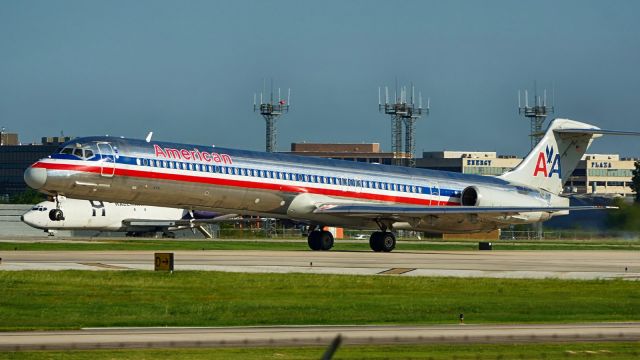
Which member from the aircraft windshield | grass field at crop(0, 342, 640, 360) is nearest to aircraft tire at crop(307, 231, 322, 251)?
the aircraft windshield

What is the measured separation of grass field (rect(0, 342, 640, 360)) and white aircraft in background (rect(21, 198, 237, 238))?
76.2 meters

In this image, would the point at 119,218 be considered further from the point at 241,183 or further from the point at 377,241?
the point at 241,183

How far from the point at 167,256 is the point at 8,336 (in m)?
17.4

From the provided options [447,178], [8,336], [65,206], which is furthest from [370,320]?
[65,206]

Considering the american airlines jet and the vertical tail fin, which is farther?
the vertical tail fin

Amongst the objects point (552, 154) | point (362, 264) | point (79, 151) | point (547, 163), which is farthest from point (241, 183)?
point (552, 154)

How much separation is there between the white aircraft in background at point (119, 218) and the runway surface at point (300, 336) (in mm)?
72715

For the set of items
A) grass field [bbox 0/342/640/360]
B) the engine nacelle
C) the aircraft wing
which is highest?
the engine nacelle

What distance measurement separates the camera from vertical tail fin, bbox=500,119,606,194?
68688mm

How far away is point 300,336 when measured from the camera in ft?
71.6

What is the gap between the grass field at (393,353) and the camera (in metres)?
18.8

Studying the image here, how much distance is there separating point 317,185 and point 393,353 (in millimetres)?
39440

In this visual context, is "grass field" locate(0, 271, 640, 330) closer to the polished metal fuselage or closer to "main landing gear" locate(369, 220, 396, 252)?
the polished metal fuselage

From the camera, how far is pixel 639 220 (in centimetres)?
6525
